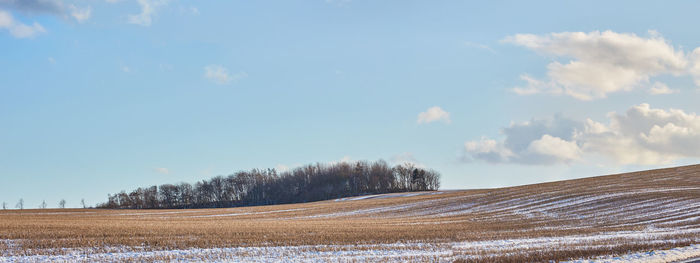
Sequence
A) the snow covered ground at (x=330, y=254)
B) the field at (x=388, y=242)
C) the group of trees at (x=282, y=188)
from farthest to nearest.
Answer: the group of trees at (x=282, y=188) < the field at (x=388, y=242) < the snow covered ground at (x=330, y=254)

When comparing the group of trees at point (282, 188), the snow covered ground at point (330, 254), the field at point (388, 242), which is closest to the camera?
the snow covered ground at point (330, 254)

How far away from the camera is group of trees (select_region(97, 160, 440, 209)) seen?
13000 cm

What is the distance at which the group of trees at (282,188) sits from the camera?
130000 millimetres

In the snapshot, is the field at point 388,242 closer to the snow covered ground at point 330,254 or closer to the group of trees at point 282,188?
the snow covered ground at point 330,254

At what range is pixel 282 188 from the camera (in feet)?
468

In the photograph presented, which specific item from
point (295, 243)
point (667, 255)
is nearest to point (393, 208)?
point (295, 243)

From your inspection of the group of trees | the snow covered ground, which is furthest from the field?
the group of trees

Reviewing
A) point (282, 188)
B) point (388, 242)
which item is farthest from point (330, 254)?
point (282, 188)

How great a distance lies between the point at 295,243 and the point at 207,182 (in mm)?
125543

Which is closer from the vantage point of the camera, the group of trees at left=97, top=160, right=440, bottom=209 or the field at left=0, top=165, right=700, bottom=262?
the field at left=0, top=165, right=700, bottom=262

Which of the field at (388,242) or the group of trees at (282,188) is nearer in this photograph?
the field at (388,242)

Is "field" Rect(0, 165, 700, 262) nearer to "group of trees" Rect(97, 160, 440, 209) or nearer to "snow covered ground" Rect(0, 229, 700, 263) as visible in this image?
"snow covered ground" Rect(0, 229, 700, 263)

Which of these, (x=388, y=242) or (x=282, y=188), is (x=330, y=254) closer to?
(x=388, y=242)

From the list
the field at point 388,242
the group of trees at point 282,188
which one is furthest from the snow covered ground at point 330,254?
the group of trees at point 282,188
